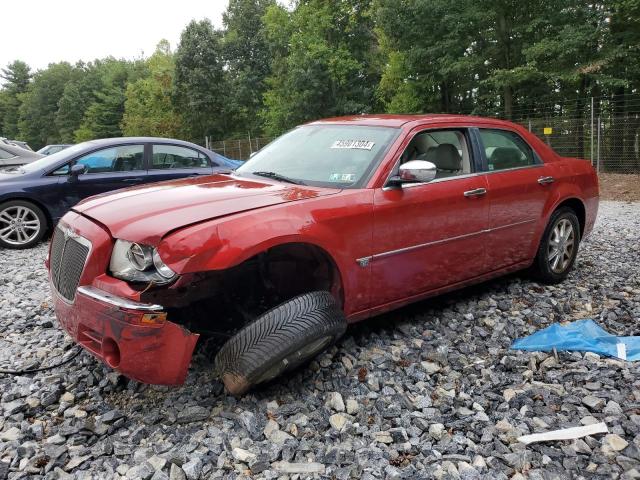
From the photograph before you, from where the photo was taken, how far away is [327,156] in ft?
13.1

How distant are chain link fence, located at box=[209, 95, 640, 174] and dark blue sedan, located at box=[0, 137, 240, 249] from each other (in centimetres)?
830

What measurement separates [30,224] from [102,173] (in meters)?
1.17

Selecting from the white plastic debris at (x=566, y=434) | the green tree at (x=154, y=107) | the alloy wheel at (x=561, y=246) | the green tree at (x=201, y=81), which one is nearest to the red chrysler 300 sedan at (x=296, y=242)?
the alloy wheel at (x=561, y=246)

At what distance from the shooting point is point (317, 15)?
35.6m

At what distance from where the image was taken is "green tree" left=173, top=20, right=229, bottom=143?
1759 inches

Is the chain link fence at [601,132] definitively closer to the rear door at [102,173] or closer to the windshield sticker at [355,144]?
the rear door at [102,173]

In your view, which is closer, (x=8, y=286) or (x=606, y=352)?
(x=606, y=352)

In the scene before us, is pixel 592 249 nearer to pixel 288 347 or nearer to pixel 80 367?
pixel 288 347

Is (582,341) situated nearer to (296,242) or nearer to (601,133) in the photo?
(296,242)

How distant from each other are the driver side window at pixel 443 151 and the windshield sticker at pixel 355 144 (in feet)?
1.03

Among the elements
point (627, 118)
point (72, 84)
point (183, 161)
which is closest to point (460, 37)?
point (627, 118)

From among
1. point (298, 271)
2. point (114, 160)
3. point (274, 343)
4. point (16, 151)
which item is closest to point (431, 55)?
point (16, 151)

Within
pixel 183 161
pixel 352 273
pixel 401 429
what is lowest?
pixel 401 429

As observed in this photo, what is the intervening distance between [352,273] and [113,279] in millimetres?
1421
